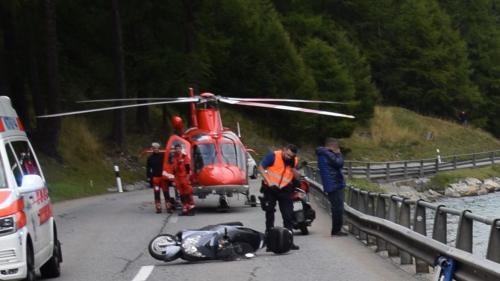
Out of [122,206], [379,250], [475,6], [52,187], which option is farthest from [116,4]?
[475,6]

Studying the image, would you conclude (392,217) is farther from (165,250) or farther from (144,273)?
(144,273)

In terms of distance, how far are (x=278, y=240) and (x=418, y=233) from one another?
2.83m

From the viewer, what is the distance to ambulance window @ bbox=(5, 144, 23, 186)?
998cm

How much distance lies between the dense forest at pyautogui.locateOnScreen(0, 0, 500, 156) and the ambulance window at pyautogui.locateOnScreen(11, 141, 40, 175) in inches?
770

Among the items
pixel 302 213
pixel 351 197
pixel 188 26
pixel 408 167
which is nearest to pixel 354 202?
pixel 351 197

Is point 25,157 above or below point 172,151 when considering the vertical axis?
above

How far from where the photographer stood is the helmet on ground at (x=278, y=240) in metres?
13.0

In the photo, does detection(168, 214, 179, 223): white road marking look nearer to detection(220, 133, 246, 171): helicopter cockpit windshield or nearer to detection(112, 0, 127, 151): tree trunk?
detection(220, 133, 246, 171): helicopter cockpit windshield

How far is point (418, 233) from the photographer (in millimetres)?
10758

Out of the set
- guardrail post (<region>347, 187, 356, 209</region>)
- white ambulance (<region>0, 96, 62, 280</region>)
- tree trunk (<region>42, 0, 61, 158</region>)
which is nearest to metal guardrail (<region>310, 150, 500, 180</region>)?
tree trunk (<region>42, 0, 61, 158</region>)

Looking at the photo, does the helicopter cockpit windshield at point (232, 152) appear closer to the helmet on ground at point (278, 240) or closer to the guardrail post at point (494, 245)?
the helmet on ground at point (278, 240)

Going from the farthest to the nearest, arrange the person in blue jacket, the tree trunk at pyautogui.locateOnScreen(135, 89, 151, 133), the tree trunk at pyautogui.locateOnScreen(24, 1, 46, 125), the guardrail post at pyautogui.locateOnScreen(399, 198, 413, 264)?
the tree trunk at pyautogui.locateOnScreen(135, 89, 151, 133), the tree trunk at pyautogui.locateOnScreen(24, 1, 46, 125), the person in blue jacket, the guardrail post at pyautogui.locateOnScreen(399, 198, 413, 264)

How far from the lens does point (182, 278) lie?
10875 mm

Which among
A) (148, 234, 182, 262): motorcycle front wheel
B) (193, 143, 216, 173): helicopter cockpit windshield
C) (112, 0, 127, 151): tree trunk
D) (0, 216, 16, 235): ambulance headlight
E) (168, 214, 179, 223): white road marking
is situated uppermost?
(112, 0, 127, 151): tree trunk
